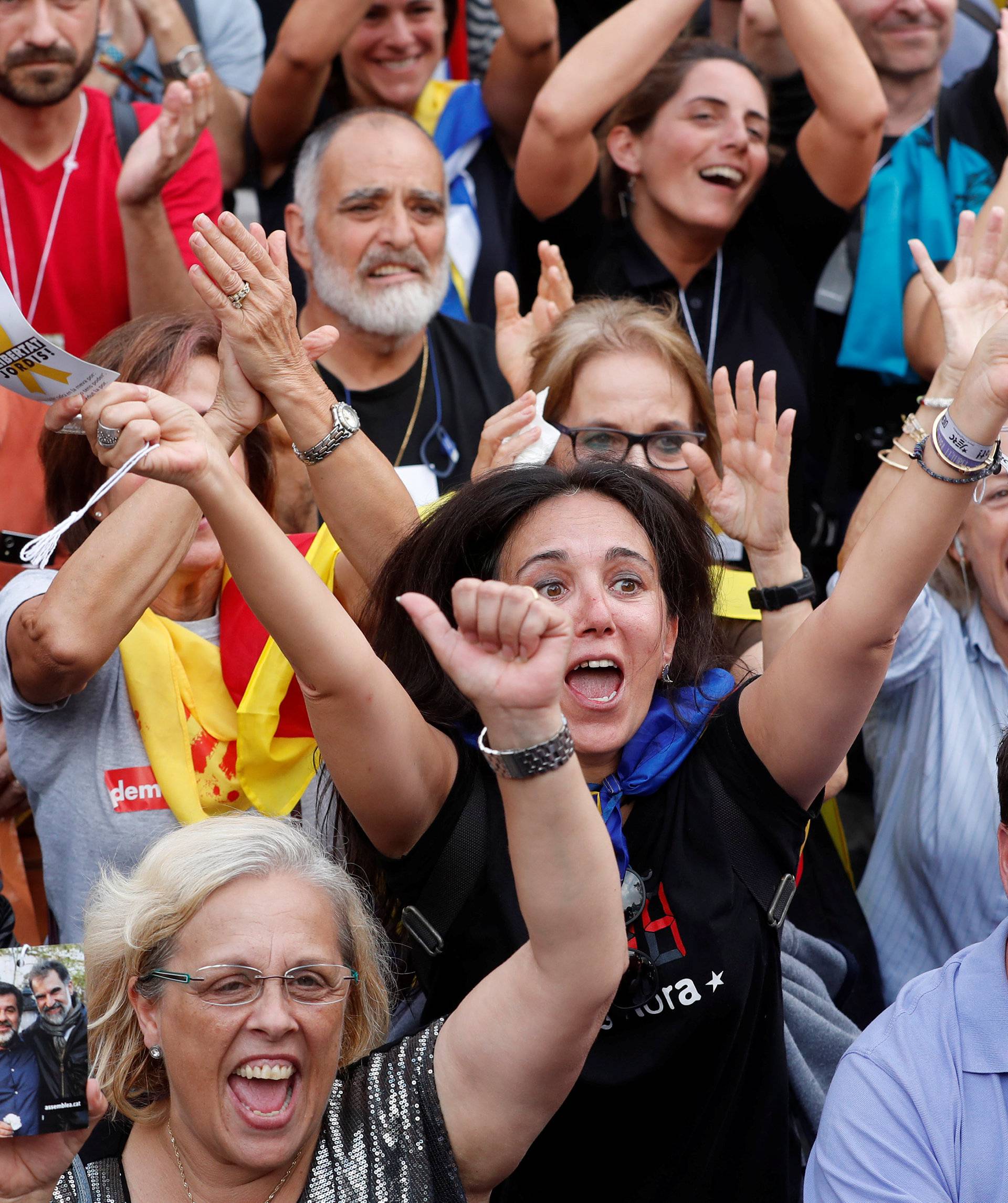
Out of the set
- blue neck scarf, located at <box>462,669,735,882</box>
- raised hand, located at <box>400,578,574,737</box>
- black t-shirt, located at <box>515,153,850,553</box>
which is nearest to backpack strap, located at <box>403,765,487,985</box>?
blue neck scarf, located at <box>462,669,735,882</box>

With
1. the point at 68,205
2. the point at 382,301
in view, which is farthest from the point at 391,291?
the point at 68,205

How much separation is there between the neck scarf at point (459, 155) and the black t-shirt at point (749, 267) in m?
0.25

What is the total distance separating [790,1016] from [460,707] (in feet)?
3.05

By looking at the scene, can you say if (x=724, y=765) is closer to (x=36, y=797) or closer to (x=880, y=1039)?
(x=880, y=1039)

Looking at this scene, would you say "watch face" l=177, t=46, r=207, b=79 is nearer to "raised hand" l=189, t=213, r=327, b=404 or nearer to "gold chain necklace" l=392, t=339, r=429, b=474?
"gold chain necklace" l=392, t=339, r=429, b=474

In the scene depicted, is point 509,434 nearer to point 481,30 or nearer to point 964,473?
point 964,473

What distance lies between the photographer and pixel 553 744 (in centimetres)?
184

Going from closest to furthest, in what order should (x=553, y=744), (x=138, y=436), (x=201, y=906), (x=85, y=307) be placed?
(x=553, y=744) < (x=138, y=436) < (x=201, y=906) < (x=85, y=307)

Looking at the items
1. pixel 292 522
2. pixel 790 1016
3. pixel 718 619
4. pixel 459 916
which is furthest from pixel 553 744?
pixel 292 522

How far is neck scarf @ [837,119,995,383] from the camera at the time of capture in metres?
4.41

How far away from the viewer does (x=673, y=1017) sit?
2.33 metres

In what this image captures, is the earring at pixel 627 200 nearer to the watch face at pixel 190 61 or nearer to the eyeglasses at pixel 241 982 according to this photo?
the watch face at pixel 190 61

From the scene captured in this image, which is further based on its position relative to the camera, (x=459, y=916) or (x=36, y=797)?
(x=36, y=797)

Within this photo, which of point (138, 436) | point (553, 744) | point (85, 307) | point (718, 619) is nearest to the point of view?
point (553, 744)
